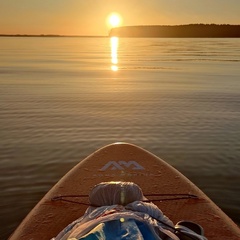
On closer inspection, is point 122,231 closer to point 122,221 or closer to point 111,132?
point 122,221

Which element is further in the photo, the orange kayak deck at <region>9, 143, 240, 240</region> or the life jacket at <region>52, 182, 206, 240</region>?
the orange kayak deck at <region>9, 143, 240, 240</region>

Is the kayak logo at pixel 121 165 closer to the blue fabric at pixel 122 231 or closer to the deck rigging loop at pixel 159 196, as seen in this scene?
the deck rigging loop at pixel 159 196

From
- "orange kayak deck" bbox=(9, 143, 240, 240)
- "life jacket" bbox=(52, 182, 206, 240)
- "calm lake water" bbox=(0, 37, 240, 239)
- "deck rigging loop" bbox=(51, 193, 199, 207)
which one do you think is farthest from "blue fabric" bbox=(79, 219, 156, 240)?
"calm lake water" bbox=(0, 37, 240, 239)

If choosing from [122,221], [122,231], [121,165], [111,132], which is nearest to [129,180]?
[121,165]

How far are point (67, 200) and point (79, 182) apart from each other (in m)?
0.79

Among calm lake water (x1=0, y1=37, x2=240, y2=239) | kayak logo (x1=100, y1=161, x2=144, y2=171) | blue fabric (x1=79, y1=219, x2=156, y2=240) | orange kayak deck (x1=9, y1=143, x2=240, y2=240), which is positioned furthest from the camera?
calm lake water (x1=0, y1=37, x2=240, y2=239)

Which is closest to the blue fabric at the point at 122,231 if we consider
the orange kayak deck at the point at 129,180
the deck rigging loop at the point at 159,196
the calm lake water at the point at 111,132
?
the orange kayak deck at the point at 129,180

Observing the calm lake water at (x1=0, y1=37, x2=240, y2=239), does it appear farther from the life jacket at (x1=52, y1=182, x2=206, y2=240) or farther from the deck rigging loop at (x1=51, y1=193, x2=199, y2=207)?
the life jacket at (x1=52, y1=182, x2=206, y2=240)

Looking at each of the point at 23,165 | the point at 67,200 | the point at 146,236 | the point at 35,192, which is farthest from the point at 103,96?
the point at 146,236

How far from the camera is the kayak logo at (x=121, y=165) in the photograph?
7.75m

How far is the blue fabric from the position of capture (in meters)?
3.98

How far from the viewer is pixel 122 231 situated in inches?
159

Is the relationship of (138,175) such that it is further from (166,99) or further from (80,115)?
(166,99)

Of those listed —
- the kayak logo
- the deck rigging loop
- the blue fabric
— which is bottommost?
the blue fabric
